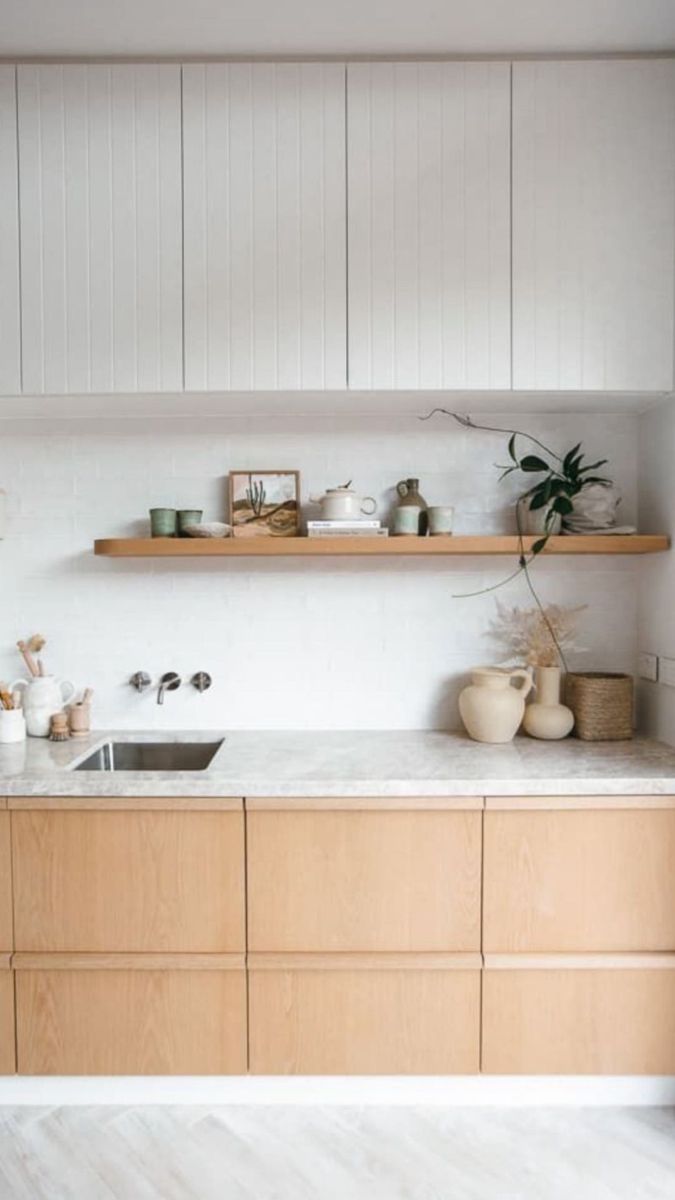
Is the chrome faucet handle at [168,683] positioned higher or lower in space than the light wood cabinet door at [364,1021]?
higher

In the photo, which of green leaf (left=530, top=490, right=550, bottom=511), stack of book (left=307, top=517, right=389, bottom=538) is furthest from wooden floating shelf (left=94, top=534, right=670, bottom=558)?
green leaf (left=530, top=490, right=550, bottom=511)

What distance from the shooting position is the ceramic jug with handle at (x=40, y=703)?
2395mm

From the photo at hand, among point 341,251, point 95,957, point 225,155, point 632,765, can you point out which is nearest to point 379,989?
point 95,957

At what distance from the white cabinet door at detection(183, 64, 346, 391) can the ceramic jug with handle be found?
3.58 feet

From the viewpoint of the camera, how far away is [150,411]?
241 cm

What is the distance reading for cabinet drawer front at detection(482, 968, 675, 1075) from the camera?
1930mm

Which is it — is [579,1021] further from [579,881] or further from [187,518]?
[187,518]

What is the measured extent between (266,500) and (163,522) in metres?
0.35

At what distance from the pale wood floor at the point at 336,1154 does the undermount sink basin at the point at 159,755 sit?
3.08 feet

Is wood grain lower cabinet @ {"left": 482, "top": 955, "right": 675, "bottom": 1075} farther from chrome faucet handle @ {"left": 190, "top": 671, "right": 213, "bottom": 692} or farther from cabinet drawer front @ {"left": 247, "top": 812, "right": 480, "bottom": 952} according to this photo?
chrome faucet handle @ {"left": 190, "top": 671, "right": 213, "bottom": 692}

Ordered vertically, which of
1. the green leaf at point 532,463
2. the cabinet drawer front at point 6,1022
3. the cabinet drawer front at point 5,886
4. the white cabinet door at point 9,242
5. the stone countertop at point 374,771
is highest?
the white cabinet door at point 9,242

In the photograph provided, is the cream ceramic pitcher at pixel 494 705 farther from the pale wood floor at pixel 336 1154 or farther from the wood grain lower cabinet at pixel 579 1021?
the pale wood floor at pixel 336 1154

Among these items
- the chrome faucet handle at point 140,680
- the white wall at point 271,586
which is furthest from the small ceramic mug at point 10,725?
the chrome faucet handle at point 140,680

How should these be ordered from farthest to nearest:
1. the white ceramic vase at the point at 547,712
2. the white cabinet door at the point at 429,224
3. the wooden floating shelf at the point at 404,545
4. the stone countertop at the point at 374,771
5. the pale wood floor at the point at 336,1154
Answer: the white ceramic vase at the point at 547,712 → the wooden floating shelf at the point at 404,545 → the white cabinet door at the point at 429,224 → the stone countertop at the point at 374,771 → the pale wood floor at the point at 336,1154
